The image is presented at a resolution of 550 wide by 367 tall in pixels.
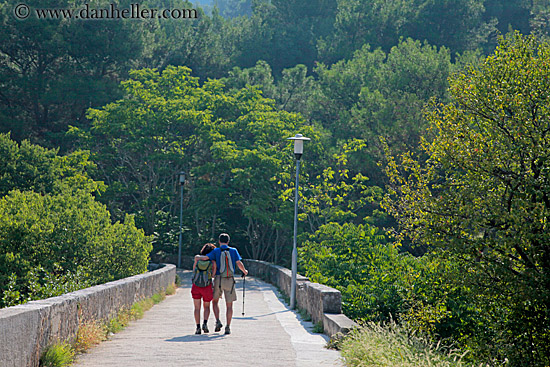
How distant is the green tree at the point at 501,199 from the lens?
11102 millimetres

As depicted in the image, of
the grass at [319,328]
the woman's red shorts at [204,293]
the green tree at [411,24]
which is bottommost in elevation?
the grass at [319,328]

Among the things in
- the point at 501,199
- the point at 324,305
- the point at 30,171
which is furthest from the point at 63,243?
the point at 501,199

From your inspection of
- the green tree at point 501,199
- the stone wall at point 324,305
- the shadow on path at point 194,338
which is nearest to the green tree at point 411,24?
the stone wall at point 324,305

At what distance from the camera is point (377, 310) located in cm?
1438

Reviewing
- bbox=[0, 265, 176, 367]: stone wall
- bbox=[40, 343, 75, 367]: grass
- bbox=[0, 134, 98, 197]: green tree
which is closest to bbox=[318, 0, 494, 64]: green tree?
bbox=[0, 134, 98, 197]: green tree

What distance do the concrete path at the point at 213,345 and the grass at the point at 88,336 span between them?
0.42ft

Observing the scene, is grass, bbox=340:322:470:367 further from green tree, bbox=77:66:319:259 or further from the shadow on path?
green tree, bbox=77:66:319:259

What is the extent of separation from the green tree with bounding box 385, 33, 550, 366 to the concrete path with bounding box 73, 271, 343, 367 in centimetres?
289

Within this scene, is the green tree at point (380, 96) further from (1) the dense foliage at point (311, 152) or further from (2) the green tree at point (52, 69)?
(2) the green tree at point (52, 69)

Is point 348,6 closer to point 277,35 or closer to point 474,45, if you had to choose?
point 277,35

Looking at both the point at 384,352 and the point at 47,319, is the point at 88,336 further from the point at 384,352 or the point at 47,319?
the point at 384,352

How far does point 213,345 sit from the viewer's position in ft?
34.1

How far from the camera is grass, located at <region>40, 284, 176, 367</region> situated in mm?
8125

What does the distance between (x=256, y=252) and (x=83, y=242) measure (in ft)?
73.1
